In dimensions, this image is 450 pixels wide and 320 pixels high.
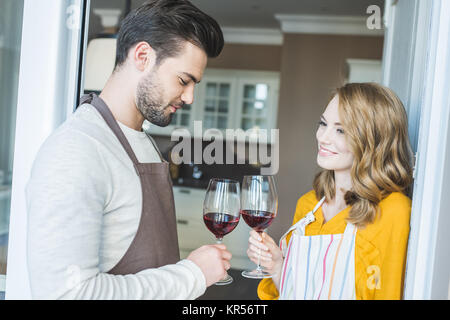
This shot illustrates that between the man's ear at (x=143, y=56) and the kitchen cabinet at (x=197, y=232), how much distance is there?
3.15m

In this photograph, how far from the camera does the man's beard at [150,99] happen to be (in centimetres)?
93

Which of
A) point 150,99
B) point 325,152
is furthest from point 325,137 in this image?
point 150,99

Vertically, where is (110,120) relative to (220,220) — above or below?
above

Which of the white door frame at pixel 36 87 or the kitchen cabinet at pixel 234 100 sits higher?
the kitchen cabinet at pixel 234 100

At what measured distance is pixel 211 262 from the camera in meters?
0.86

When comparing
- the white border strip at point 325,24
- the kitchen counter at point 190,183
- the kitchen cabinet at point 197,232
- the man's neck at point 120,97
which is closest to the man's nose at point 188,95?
the man's neck at point 120,97

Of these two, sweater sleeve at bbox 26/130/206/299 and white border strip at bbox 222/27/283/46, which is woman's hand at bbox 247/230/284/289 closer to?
sweater sleeve at bbox 26/130/206/299

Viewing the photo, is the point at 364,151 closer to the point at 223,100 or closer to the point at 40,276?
the point at 40,276

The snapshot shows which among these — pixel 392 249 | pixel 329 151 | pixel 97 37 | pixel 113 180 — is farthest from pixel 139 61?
pixel 97 37

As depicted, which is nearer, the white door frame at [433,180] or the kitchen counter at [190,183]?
the white door frame at [433,180]

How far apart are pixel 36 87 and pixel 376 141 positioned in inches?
30.7
